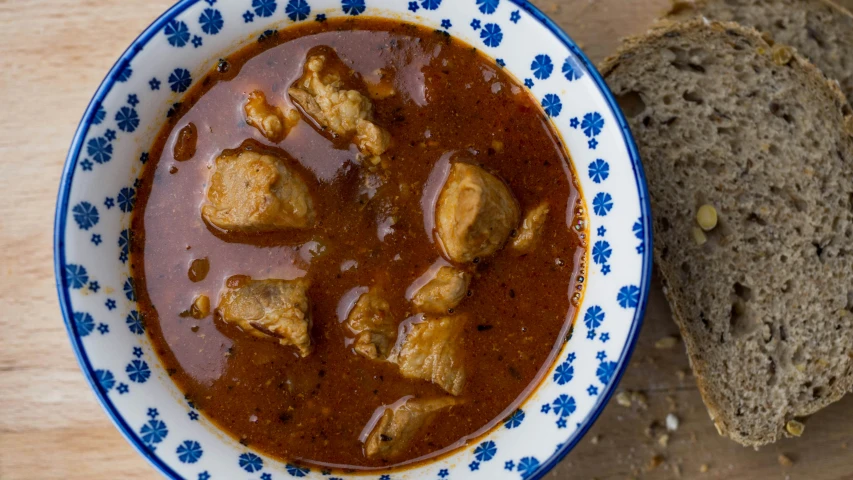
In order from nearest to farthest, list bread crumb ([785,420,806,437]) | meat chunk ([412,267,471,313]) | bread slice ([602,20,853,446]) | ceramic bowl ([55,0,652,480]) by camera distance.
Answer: ceramic bowl ([55,0,652,480]) < meat chunk ([412,267,471,313]) < bread slice ([602,20,853,446]) < bread crumb ([785,420,806,437])

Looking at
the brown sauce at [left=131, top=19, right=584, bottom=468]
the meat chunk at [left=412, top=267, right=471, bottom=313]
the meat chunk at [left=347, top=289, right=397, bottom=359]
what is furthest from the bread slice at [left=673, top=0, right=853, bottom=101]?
the meat chunk at [left=347, top=289, right=397, bottom=359]

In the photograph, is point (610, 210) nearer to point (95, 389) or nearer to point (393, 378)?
point (393, 378)

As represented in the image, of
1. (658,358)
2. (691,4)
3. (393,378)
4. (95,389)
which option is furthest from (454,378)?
(691,4)

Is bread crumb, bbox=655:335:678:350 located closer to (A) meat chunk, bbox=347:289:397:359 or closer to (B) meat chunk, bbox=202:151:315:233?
(A) meat chunk, bbox=347:289:397:359

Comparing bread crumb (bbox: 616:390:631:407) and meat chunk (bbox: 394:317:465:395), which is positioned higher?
meat chunk (bbox: 394:317:465:395)

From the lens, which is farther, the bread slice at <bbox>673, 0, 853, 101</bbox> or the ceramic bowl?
the bread slice at <bbox>673, 0, 853, 101</bbox>

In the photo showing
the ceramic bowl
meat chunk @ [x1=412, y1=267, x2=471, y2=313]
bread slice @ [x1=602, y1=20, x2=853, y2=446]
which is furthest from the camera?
bread slice @ [x1=602, y1=20, x2=853, y2=446]

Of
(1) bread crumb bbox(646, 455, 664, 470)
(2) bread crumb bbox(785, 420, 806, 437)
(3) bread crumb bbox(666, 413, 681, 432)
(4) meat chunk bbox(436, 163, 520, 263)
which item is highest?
(4) meat chunk bbox(436, 163, 520, 263)
